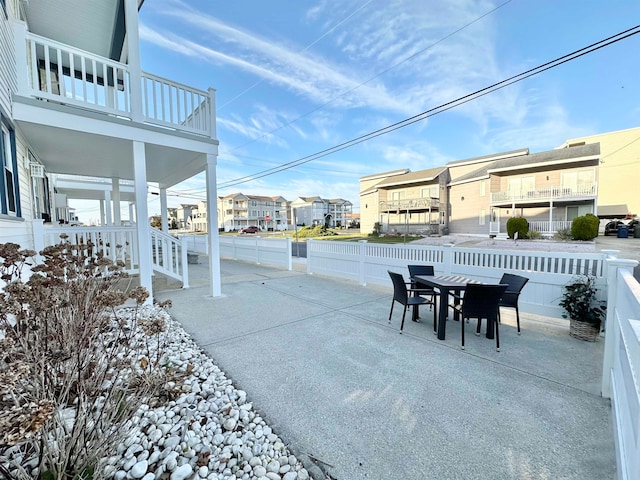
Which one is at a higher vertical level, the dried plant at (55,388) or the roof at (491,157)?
the roof at (491,157)

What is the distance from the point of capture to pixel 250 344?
3629 mm

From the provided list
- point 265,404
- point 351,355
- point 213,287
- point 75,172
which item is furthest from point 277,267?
point 265,404

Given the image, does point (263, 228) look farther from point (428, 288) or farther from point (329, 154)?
point (428, 288)

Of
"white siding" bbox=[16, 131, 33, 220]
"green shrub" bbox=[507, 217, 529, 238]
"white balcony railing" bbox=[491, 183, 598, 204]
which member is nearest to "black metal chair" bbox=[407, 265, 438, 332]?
"white siding" bbox=[16, 131, 33, 220]

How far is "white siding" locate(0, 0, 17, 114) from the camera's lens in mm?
3479

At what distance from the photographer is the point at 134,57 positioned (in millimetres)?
5020

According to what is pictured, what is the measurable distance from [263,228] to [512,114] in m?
45.5

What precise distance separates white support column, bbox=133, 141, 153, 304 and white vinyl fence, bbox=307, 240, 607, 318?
459 centimetres

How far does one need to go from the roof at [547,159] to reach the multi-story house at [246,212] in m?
34.9

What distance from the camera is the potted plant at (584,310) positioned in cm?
358

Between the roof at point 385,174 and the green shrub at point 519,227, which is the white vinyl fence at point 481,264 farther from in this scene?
the roof at point 385,174

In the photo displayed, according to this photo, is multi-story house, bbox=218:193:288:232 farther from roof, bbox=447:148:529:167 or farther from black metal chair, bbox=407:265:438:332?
black metal chair, bbox=407:265:438:332

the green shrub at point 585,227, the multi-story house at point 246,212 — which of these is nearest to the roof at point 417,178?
the green shrub at point 585,227

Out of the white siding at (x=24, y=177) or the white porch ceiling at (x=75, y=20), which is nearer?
the white siding at (x=24, y=177)
